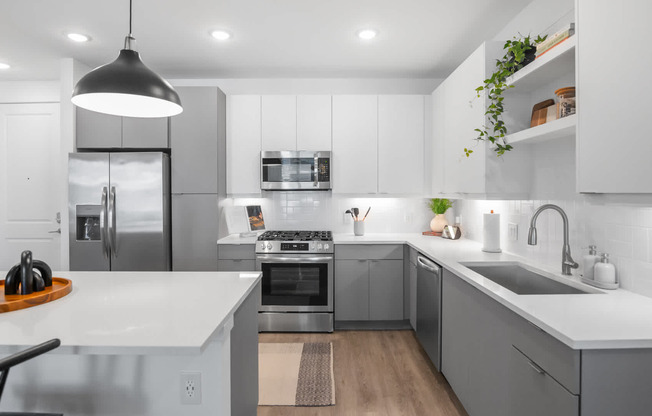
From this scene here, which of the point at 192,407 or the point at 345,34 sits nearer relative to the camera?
the point at 192,407

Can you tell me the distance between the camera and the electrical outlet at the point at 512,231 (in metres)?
2.61

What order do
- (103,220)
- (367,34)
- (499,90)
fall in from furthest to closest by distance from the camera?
1. (103,220)
2. (367,34)
3. (499,90)

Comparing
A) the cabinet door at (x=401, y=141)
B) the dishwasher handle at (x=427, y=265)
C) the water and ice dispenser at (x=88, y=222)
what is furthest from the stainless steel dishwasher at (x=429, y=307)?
the water and ice dispenser at (x=88, y=222)

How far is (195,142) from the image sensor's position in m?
3.43

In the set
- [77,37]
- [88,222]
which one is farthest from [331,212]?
[77,37]

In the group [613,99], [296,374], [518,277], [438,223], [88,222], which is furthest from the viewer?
[438,223]

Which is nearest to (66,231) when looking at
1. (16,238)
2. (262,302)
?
(16,238)

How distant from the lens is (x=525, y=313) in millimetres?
1354

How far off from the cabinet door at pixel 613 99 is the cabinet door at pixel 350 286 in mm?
2171

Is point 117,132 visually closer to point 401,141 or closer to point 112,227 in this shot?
point 112,227

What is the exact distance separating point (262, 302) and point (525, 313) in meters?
2.51

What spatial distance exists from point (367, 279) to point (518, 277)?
1.40 metres

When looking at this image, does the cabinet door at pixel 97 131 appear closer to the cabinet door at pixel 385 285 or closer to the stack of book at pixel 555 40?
the cabinet door at pixel 385 285

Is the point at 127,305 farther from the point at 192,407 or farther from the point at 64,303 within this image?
the point at 192,407
